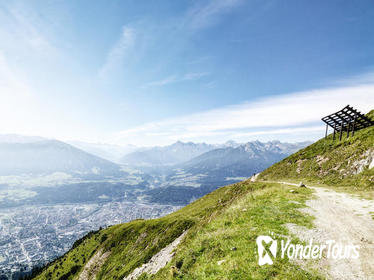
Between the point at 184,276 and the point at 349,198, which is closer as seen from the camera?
the point at 184,276

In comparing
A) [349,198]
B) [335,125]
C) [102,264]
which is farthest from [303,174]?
[102,264]

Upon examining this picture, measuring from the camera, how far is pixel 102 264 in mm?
57031

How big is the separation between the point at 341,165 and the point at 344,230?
2851cm

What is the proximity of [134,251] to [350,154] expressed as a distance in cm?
5543

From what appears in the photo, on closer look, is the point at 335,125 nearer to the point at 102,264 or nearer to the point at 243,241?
the point at 243,241

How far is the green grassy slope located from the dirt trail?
9002 mm

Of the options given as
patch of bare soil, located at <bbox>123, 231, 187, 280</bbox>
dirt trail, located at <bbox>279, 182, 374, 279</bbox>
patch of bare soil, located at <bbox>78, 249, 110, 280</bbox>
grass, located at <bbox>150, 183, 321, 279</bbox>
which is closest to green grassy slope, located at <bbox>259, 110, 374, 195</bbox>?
dirt trail, located at <bbox>279, 182, 374, 279</bbox>

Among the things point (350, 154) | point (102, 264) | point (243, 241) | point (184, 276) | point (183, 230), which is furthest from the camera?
point (102, 264)

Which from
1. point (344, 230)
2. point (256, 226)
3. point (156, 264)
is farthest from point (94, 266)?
point (344, 230)

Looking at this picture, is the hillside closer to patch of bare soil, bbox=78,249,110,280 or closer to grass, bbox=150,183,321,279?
grass, bbox=150,183,321,279

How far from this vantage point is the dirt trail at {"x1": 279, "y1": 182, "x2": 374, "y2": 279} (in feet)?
30.5

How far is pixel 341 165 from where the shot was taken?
1377 inches

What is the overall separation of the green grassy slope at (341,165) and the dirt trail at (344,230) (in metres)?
9.00

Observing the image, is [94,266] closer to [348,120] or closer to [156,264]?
[156,264]
